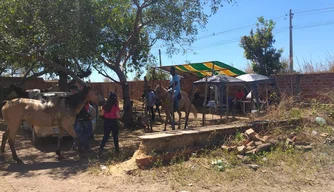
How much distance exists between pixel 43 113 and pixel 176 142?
3377 mm

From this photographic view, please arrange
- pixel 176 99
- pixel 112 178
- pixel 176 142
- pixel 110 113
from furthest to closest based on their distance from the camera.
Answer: pixel 176 99 < pixel 110 113 < pixel 176 142 < pixel 112 178

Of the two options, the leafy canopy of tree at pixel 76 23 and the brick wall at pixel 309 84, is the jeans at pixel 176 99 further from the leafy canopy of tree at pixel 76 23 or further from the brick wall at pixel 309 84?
the brick wall at pixel 309 84

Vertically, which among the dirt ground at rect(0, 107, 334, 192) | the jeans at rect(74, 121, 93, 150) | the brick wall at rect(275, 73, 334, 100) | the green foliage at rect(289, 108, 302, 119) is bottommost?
the dirt ground at rect(0, 107, 334, 192)

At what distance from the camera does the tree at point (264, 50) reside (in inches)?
842

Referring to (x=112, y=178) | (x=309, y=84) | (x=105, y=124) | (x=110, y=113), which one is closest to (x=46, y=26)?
(x=110, y=113)

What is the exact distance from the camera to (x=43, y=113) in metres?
7.69

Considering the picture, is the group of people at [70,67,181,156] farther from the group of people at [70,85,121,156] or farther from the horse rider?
the horse rider

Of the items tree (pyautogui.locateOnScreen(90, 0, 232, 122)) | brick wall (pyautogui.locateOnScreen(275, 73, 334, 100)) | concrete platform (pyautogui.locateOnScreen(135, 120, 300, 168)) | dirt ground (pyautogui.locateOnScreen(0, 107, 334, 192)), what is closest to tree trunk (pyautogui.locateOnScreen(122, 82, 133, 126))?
tree (pyautogui.locateOnScreen(90, 0, 232, 122))

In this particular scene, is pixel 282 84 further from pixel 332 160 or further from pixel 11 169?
pixel 11 169

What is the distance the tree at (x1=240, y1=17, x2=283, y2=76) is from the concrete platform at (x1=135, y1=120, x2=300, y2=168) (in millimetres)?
14304

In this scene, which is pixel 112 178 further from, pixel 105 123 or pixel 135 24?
pixel 135 24

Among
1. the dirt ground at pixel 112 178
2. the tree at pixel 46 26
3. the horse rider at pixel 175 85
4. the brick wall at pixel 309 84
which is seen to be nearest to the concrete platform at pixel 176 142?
the dirt ground at pixel 112 178

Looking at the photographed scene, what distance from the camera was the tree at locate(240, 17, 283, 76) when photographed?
2138 cm

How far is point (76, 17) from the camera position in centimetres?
985
